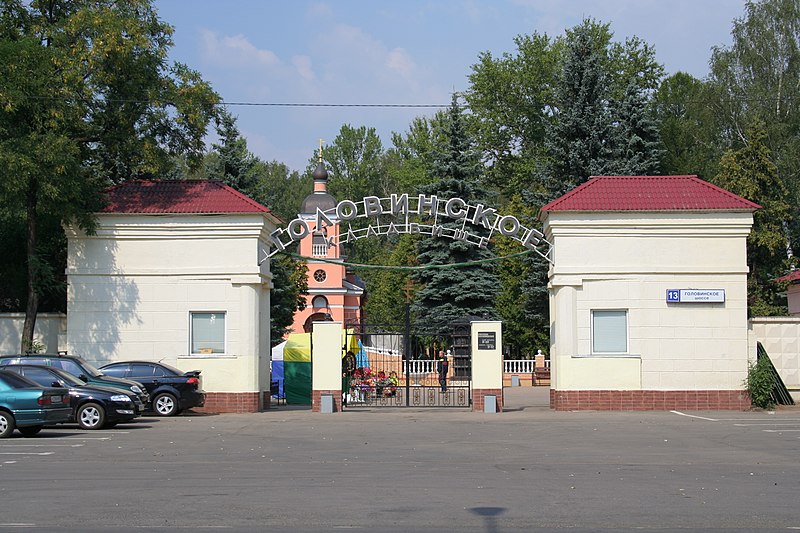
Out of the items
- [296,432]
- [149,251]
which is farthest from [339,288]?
[296,432]

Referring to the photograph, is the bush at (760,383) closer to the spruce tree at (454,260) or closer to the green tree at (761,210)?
the green tree at (761,210)

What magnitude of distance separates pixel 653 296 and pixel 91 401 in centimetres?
1514

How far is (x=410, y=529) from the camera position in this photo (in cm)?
1012

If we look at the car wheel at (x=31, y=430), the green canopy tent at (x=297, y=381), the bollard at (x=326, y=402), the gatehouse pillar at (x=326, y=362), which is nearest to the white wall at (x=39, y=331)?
the car wheel at (x=31, y=430)

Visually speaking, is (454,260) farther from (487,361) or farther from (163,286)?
(163,286)

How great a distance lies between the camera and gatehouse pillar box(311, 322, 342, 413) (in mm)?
28438

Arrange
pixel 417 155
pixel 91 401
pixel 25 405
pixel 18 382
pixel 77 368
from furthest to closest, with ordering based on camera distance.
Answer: pixel 417 155 → pixel 77 368 → pixel 91 401 → pixel 18 382 → pixel 25 405

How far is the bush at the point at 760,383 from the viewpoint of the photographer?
27.6 meters

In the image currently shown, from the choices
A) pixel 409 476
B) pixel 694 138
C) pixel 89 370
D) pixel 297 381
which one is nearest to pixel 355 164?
pixel 694 138

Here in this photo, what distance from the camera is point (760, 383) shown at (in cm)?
2762

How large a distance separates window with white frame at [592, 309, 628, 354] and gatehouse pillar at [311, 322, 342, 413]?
23.5 ft

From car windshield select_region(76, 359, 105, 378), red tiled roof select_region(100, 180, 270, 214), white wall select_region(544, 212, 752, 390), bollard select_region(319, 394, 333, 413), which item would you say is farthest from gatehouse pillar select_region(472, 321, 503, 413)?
car windshield select_region(76, 359, 105, 378)

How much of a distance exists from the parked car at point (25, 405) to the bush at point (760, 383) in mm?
18108

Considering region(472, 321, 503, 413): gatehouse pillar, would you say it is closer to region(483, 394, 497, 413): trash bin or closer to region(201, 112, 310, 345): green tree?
region(483, 394, 497, 413): trash bin
